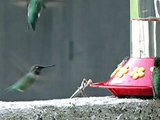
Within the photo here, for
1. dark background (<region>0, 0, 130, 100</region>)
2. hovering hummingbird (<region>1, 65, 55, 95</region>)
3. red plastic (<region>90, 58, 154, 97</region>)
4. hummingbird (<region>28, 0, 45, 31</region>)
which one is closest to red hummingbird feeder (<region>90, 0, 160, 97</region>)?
red plastic (<region>90, 58, 154, 97</region>)

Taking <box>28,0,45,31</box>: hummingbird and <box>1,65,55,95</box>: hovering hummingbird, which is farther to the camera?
<box>1,65,55,95</box>: hovering hummingbird

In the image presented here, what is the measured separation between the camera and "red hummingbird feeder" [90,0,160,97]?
9.97 feet

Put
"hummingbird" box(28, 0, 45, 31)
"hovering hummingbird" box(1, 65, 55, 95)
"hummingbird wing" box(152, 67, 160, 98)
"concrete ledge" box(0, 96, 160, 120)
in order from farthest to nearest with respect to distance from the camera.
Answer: "hovering hummingbird" box(1, 65, 55, 95)
"hummingbird" box(28, 0, 45, 31)
"hummingbird wing" box(152, 67, 160, 98)
"concrete ledge" box(0, 96, 160, 120)

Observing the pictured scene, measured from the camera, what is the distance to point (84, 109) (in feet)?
9.02

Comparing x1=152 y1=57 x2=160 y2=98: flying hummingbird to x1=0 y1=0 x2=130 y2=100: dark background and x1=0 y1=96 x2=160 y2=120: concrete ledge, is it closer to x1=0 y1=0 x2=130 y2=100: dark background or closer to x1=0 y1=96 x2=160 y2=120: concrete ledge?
x1=0 y1=96 x2=160 y2=120: concrete ledge

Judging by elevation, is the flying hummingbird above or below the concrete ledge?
above

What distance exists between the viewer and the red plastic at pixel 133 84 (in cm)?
300

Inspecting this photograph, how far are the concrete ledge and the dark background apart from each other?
433 cm

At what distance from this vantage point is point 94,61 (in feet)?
24.4

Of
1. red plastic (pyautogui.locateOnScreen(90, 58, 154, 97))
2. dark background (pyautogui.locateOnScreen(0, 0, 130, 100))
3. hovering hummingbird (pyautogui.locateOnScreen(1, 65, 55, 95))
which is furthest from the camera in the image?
dark background (pyautogui.locateOnScreen(0, 0, 130, 100))

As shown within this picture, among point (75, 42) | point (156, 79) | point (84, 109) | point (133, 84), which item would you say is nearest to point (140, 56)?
point (133, 84)

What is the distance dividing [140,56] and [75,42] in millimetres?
4161

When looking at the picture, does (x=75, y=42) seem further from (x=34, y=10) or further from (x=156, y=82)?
(x=156, y=82)

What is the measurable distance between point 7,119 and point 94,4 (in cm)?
493
